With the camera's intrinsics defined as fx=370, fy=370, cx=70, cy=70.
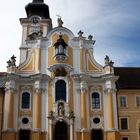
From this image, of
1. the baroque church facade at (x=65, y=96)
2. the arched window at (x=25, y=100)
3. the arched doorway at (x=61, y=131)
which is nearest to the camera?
the baroque church facade at (x=65, y=96)

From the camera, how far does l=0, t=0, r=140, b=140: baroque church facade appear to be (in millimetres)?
39250

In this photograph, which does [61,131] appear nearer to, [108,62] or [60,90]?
[60,90]

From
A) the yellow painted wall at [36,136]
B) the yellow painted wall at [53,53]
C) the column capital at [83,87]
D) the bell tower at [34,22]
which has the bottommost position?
the yellow painted wall at [36,136]

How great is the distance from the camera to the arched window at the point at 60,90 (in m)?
40.6

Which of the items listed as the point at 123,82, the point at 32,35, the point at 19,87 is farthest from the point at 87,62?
the point at 32,35

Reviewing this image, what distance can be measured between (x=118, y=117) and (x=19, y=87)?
37.8ft

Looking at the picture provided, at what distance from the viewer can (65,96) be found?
40719 mm

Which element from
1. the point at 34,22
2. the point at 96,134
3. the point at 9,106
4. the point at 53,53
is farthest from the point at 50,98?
the point at 34,22

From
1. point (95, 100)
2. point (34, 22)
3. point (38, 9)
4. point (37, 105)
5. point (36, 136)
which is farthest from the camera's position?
point (38, 9)

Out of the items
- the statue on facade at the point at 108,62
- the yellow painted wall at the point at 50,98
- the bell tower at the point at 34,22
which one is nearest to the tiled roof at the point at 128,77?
the statue on facade at the point at 108,62

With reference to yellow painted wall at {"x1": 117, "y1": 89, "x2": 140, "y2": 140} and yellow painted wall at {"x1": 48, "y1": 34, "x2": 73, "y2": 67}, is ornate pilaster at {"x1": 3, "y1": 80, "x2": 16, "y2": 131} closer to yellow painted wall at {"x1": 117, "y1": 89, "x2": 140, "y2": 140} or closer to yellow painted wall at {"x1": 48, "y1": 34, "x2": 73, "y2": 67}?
yellow painted wall at {"x1": 48, "y1": 34, "x2": 73, "y2": 67}

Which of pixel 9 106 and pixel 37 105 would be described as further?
pixel 37 105

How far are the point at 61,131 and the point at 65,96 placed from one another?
3847 mm

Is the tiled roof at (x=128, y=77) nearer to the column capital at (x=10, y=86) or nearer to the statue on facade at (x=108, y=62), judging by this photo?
the statue on facade at (x=108, y=62)
